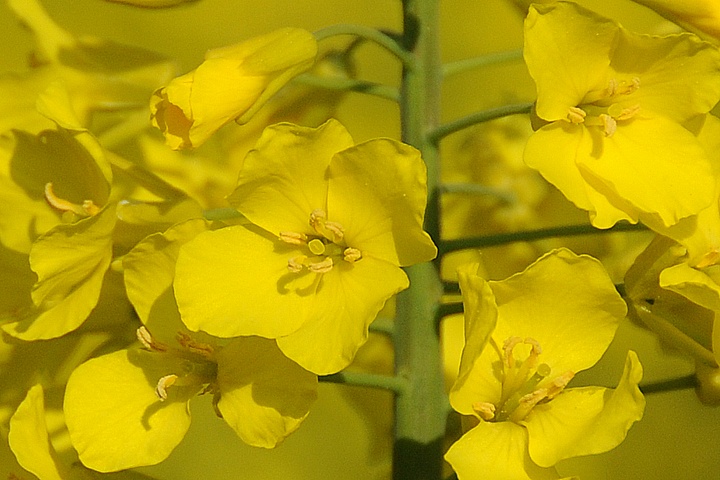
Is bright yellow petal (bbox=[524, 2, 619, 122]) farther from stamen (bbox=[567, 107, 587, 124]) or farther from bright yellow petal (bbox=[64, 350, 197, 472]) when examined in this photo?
bright yellow petal (bbox=[64, 350, 197, 472])

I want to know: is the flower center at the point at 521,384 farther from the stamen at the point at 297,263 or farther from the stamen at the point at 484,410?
the stamen at the point at 297,263

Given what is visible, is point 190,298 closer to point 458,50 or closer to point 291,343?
point 291,343

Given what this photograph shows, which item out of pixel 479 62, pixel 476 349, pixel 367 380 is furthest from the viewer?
pixel 479 62

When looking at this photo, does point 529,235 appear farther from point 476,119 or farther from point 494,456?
point 494,456

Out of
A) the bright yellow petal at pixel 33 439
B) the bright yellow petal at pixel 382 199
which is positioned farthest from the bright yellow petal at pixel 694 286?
the bright yellow petal at pixel 33 439

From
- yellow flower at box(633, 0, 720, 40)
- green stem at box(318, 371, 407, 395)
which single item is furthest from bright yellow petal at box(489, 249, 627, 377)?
yellow flower at box(633, 0, 720, 40)

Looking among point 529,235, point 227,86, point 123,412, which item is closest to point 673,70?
point 529,235
